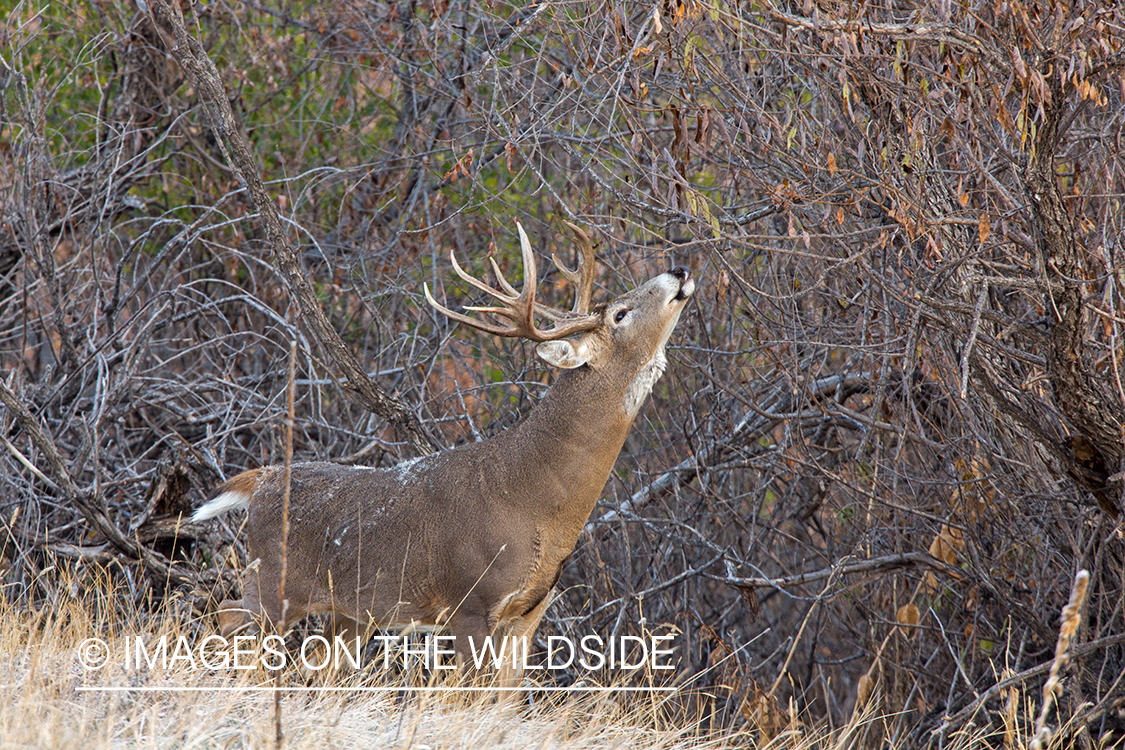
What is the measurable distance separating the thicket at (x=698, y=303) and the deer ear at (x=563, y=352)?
644 millimetres

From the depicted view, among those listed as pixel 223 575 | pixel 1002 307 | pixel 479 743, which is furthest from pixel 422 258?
pixel 479 743

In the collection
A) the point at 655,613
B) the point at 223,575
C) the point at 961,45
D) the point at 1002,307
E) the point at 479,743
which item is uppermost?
the point at 961,45

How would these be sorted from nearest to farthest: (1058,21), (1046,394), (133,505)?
(1058,21)
(1046,394)
(133,505)

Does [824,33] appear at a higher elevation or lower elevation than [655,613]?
higher

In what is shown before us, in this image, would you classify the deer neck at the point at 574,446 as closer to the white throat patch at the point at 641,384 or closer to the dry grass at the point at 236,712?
the white throat patch at the point at 641,384

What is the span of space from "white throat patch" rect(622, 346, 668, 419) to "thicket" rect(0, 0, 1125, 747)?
1.38ft

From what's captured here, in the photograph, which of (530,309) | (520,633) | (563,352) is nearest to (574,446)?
(563,352)

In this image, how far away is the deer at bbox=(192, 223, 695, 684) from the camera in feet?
15.5

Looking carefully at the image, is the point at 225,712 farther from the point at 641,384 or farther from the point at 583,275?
the point at 583,275

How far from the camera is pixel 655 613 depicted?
686 cm

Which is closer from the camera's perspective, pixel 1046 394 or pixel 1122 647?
pixel 1046 394

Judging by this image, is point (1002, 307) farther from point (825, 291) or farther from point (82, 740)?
point (82, 740)

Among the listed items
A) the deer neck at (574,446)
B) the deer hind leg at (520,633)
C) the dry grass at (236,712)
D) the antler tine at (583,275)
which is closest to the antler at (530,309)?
the antler tine at (583,275)

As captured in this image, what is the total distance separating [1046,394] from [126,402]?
5336 mm
